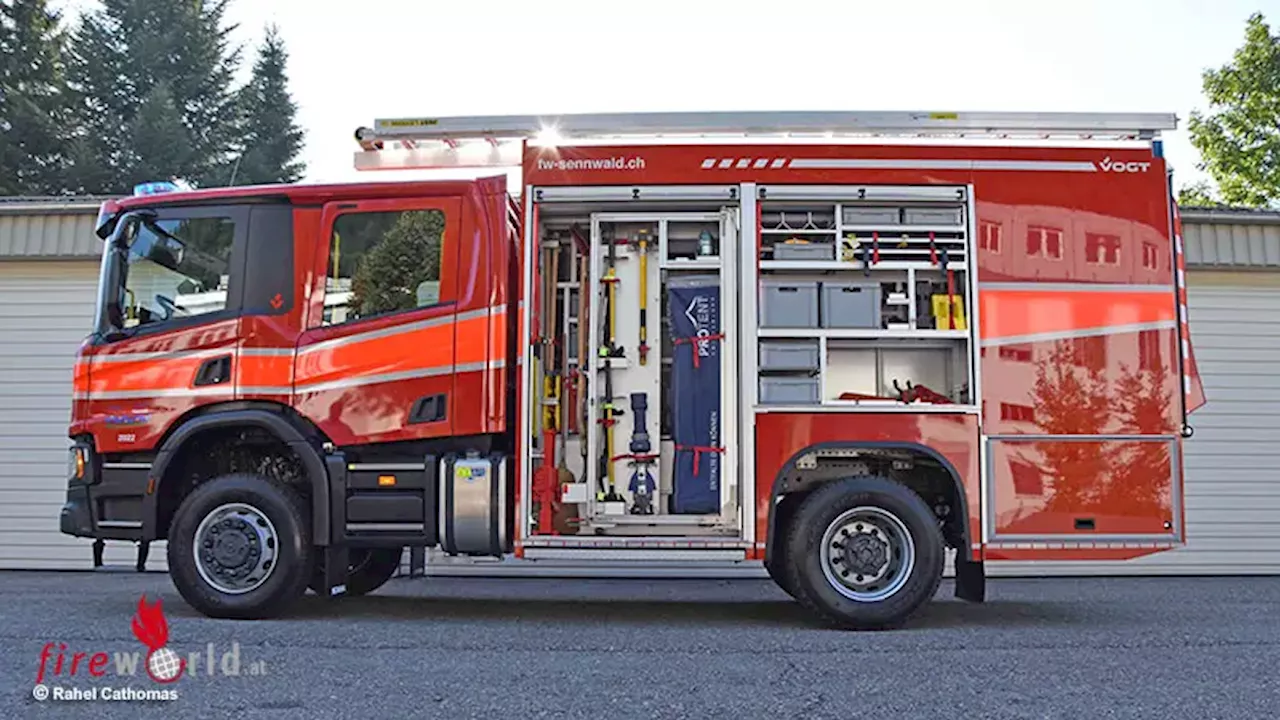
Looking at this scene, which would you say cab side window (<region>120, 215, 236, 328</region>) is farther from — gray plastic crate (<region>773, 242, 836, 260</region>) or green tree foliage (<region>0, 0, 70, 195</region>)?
green tree foliage (<region>0, 0, 70, 195</region>)

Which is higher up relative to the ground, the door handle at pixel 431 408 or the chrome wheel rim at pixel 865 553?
the door handle at pixel 431 408

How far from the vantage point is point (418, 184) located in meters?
7.43

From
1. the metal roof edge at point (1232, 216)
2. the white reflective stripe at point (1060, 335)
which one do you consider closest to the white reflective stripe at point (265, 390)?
the white reflective stripe at point (1060, 335)

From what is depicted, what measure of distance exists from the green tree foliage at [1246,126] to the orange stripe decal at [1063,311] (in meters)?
26.3

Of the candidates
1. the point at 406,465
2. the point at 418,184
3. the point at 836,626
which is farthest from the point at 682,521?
the point at 418,184

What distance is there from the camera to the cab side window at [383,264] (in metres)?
7.28

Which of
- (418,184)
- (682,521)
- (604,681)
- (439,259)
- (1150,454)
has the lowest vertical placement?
(604,681)

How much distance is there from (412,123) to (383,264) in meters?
0.94

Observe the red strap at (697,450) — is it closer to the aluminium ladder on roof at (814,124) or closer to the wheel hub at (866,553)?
the wheel hub at (866,553)

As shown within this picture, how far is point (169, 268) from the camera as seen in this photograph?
7.56 meters

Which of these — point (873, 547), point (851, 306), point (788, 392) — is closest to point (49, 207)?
point (788, 392)

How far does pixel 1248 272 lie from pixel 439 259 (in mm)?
8438

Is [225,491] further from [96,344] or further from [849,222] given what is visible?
[849,222]

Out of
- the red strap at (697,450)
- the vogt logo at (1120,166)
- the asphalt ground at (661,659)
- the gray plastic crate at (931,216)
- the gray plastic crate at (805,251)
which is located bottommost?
the asphalt ground at (661,659)
